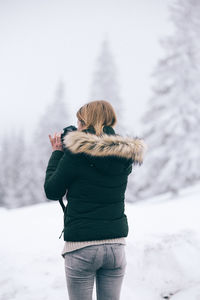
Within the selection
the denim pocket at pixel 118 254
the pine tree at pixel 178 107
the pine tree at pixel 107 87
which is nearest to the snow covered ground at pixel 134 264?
the denim pocket at pixel 118 254

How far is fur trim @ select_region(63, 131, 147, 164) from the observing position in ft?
8.77

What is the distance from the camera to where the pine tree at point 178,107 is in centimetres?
2092

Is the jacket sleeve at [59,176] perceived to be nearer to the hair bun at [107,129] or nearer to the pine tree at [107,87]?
the hair bun at [107,129]

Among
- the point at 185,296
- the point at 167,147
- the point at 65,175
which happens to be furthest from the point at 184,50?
the point at 65,175

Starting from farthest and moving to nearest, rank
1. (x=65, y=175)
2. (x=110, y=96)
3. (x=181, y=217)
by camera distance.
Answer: (x=110, y=96)
(x=181, y=217)
(x=65, y=175)

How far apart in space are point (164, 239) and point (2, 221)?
5875mm

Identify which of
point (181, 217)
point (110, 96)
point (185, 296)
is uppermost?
point (110, 96)

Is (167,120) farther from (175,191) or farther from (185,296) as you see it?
(185,296)

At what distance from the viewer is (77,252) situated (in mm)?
2686

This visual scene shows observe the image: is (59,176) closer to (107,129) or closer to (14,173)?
(107,129)

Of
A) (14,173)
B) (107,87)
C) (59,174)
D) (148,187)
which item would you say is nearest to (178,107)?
(148,187)

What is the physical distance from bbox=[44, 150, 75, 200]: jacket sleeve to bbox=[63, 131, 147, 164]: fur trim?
0.12 m

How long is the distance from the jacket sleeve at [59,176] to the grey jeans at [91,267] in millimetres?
538

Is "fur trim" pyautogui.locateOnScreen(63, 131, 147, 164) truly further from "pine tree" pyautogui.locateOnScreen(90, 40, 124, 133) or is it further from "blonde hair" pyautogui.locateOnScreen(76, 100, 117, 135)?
"pine tree" pyautogui.locateOnScreen(90, 40, 124, 133)
